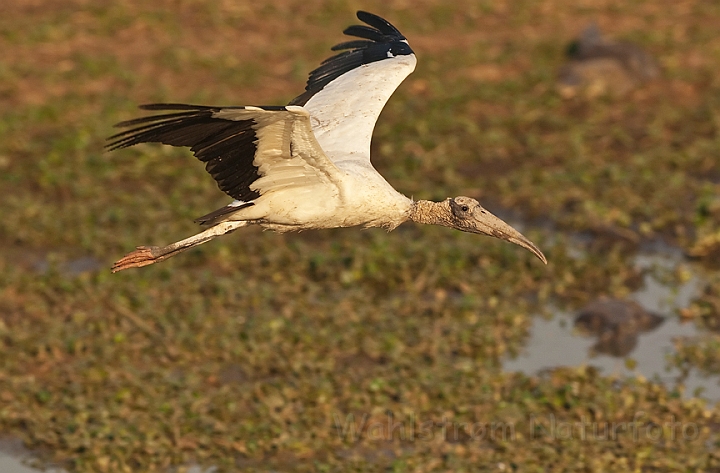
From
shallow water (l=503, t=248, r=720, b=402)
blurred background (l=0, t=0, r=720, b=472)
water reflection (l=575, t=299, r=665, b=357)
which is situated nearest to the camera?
blurred background (l=0, t=0, r=720, b=472)

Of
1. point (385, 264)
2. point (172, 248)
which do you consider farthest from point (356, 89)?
point (385, 264)

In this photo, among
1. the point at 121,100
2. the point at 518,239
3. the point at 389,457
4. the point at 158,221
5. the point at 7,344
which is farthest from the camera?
the point at 121,100

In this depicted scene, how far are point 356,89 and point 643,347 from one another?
10.2 ft

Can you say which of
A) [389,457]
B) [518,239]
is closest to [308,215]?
[518,239]

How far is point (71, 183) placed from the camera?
10.6 m

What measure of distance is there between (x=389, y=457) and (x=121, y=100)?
20.2 feet

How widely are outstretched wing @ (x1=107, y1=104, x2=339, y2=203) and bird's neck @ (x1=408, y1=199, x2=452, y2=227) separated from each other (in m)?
0.62

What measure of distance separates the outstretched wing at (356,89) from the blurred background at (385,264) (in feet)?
5.88

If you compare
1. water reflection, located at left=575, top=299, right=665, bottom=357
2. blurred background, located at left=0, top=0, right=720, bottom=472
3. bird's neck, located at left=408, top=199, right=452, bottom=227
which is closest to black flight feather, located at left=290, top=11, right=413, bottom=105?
bird's neck, located at left=408, top=199, right=452, bottom=227

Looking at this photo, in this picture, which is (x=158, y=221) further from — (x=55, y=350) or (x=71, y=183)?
(x=55, y=350)

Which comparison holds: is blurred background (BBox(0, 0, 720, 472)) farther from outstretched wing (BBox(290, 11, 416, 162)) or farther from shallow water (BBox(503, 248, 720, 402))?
outstretched wing (BBox(290, 11, 416, 162))

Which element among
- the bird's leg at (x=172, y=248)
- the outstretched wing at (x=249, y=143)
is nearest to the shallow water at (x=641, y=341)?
the bird's leg at (x=172, y=248)

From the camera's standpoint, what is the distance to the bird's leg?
6203 millimetres

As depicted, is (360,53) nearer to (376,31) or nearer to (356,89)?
(376,31)
